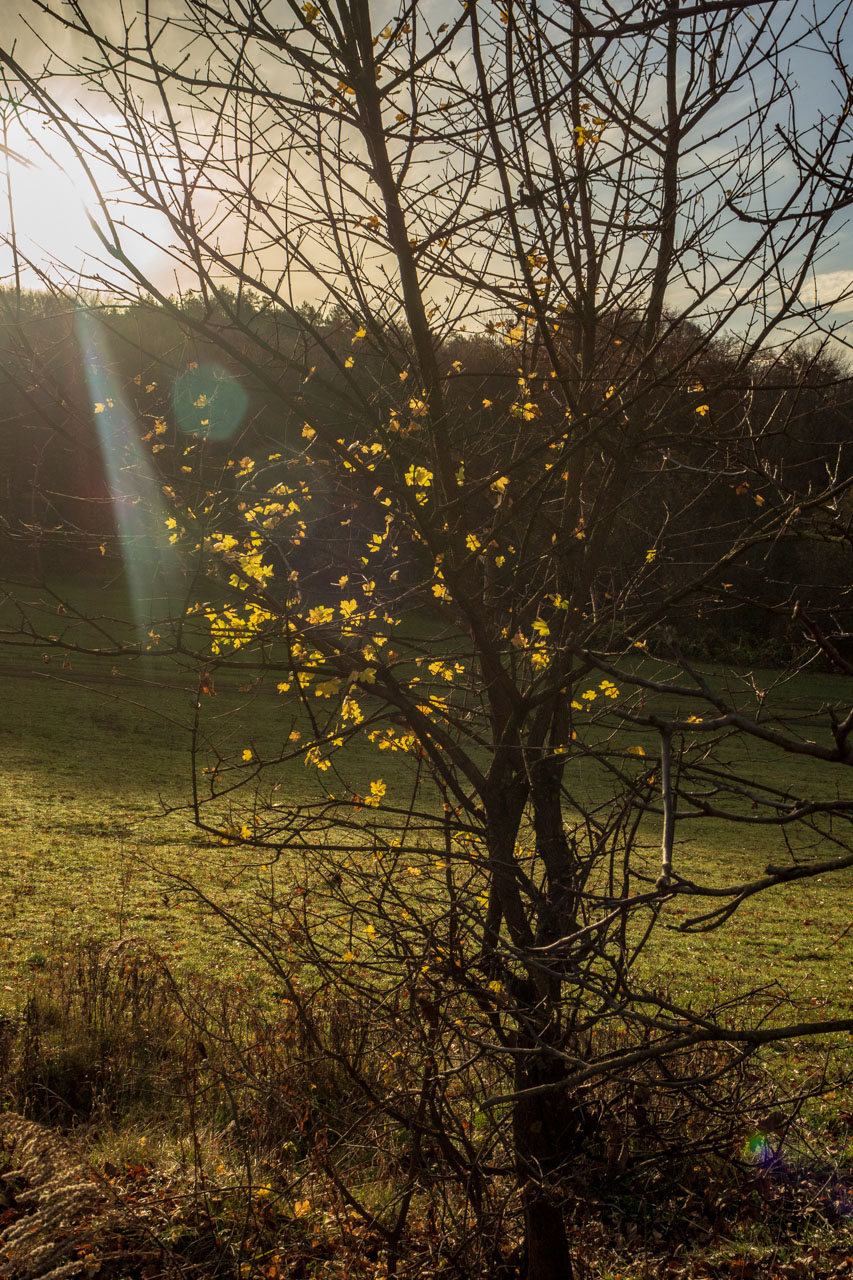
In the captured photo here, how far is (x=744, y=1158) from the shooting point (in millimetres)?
4230

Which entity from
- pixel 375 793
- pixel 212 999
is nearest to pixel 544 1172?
pixel 375 793

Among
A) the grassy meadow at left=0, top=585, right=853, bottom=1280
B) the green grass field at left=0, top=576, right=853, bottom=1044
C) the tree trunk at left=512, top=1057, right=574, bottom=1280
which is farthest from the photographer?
the green grass field at left=0, top=576, right=853, bottom=1044

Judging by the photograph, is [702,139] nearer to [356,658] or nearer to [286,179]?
[286,179]

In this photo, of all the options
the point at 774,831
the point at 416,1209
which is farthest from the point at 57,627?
the point at 416,1209

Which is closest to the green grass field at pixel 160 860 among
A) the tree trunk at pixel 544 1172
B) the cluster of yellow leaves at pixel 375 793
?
the cluster of yellow leaves at pixel 375 793

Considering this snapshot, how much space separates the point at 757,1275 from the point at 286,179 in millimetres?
4182

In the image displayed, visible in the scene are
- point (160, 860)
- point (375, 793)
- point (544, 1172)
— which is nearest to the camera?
point (544, 1172)

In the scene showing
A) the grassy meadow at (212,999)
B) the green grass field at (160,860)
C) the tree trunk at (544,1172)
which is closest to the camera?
the tree trunk at (544,1172)

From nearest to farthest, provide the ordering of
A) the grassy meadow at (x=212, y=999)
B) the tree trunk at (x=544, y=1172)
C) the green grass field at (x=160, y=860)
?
the tree trunk at (x=544, y=1172) < the grassy meadow at (x=212, y=999) < the green grass field at (x=160, y=860)

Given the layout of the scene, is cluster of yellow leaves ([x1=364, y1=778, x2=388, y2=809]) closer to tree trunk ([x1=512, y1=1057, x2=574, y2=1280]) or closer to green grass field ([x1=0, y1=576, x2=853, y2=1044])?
green grass field ([x1=0, y1=576, x2=853, y2=1044])

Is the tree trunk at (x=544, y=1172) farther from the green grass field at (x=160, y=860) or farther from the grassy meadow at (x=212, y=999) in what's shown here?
the green grass field at (x=160, y=860)

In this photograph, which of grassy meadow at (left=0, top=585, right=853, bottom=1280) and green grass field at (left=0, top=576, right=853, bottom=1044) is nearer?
grassy meadow at (left=0, top=585, right=853, bottom=1280)

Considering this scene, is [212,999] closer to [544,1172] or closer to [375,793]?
[375,793]

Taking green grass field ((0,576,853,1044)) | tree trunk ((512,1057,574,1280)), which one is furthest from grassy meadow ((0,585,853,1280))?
tree trunk ((512,1057,574,1280))
